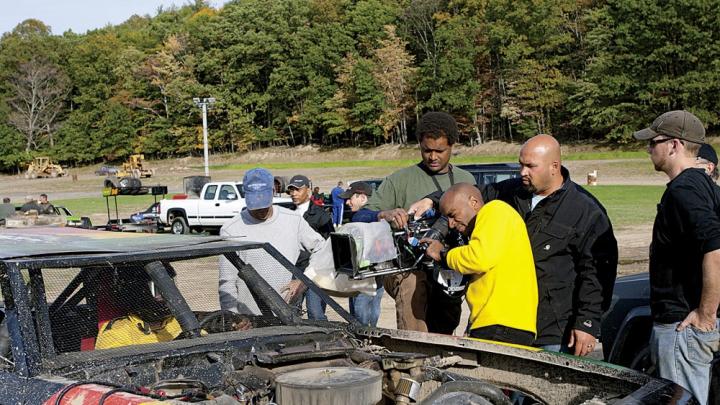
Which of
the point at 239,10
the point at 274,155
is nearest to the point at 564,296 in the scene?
the point at 274,155

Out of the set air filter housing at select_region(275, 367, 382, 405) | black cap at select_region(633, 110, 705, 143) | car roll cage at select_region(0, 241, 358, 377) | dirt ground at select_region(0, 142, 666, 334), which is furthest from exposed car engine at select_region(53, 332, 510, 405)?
dirt ground at select_region(0, 142, 666, 334)

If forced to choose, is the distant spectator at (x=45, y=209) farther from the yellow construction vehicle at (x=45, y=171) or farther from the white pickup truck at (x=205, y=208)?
the yellow construction vehicle at (x=45, y=171)

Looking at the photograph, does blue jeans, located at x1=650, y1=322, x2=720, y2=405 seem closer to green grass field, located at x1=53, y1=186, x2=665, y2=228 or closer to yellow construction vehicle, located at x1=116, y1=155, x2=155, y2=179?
green grass field, located at x1=53, y1=186, x2=665, y2=228

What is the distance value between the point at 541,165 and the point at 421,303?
4.10 feet

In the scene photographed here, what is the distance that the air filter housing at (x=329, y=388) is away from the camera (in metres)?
3.02

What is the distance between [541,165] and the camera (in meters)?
4.41

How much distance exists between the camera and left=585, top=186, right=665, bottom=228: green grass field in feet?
69.4

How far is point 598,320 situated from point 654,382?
85 centimetres

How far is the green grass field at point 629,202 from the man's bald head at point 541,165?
16.0m

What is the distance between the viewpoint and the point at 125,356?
3463mm

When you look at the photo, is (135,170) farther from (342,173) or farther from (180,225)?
(180,225)

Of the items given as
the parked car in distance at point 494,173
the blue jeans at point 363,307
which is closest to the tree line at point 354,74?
the parked car in distance at point 494,173

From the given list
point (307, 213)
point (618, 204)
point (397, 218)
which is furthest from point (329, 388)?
point (618, 204)

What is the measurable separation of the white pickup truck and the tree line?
36845 millimetres
